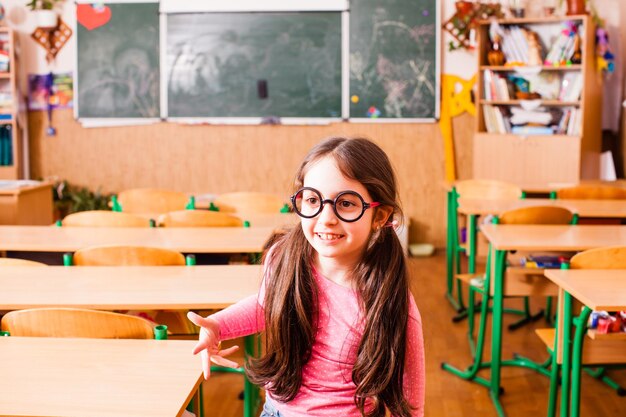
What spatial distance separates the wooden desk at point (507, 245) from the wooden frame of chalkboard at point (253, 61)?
3.28 m

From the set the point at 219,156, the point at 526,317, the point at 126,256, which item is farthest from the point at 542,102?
the point at 126,256

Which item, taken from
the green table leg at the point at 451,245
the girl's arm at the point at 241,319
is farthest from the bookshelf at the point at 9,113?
the girl's arm at the point at 241,319

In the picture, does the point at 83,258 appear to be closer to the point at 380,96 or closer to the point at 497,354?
the point at 497,354

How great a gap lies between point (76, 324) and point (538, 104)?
4884 mm

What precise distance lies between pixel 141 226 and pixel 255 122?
293 cm

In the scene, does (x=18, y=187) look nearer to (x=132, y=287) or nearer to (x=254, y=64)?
(x=254, y=64)

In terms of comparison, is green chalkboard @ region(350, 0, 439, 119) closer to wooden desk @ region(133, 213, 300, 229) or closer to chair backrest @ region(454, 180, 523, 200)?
chair backrest @ region(454, 180, 523, 200)

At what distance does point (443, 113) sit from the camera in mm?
6633

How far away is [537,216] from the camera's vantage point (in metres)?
3.85

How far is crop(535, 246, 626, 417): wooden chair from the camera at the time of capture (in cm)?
260

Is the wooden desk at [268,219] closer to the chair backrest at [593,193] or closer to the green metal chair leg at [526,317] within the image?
the green metal chair leg at [526,317]

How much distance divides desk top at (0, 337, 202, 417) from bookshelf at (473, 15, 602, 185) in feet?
15.6

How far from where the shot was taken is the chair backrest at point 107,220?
3.90 meters

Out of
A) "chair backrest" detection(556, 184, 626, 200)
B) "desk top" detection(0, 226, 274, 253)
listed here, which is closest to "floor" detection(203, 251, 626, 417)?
"desk top" detection(0, 226, 274, 253)
